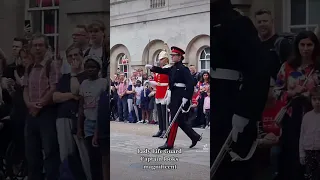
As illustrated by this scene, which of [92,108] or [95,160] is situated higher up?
[92,108]

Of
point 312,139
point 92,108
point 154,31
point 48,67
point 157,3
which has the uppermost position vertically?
point 157,3

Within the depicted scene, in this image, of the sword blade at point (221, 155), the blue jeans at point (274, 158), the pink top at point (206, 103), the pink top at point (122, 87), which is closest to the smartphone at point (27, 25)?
the pink top at point (122, 87)

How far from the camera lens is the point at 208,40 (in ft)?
12.4

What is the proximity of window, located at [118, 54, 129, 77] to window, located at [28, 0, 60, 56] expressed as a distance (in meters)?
0.57

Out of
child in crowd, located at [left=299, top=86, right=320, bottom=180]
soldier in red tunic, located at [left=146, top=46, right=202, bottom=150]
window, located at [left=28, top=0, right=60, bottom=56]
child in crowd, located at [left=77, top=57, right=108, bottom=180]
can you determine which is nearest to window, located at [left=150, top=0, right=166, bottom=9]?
soldier in red tunic, located at [left=146, top=46, right=202, bottom=150]

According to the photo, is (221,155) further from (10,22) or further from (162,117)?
(10,22)

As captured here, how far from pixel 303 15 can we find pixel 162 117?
146 cm

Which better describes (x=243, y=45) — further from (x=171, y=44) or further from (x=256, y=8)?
(x=171, y=44)

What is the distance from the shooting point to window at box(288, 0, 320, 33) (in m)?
3.90

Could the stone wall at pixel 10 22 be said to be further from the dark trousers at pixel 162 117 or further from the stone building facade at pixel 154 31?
the dark trousers at pixel 162 117

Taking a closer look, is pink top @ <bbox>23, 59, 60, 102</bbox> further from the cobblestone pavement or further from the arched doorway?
the cobblestone pavement

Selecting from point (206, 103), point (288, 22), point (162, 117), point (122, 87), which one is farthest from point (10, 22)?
point (288, 22)

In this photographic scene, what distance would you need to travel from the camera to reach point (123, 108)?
3.82 m

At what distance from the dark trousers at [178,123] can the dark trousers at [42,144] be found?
1.02 meters
